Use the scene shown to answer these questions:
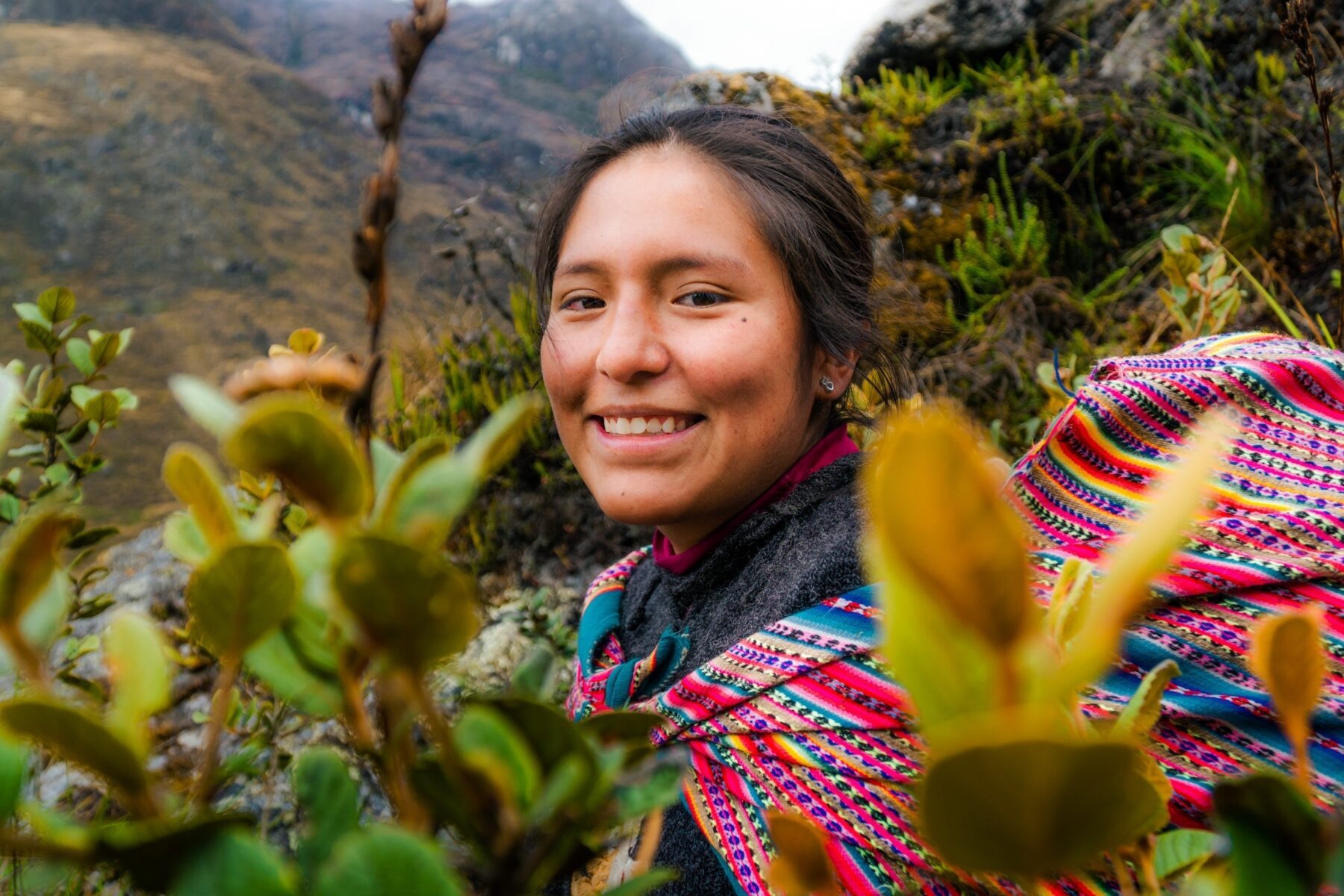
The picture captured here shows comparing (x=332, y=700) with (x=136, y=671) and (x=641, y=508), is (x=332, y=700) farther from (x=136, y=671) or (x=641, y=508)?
(x=641, y=508)

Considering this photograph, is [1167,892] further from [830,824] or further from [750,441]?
[750,441]

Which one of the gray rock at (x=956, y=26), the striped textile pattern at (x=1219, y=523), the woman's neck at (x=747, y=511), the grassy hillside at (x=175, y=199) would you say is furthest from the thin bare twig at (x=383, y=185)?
the grassy hillside at (x=175, y=199)

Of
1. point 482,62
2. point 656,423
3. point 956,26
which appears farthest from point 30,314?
point 482,62

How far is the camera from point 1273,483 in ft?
2.25

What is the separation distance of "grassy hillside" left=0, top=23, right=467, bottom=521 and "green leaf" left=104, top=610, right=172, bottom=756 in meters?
4.61

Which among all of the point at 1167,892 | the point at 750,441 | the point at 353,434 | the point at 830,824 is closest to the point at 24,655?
the point at 353,434

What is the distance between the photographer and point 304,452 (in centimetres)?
15

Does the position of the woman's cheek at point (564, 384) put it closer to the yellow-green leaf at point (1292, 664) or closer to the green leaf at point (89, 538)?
the green leaf at point (89, 538)

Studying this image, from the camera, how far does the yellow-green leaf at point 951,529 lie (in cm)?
11

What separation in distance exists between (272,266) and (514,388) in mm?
6248

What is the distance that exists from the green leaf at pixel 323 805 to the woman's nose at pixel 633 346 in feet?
2.31

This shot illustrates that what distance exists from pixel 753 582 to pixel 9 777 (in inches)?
31.8

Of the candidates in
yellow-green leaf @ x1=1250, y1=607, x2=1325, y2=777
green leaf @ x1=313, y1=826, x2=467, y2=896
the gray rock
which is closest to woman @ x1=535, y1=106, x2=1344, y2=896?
yellow-green leaf @ x1=1250, y1=607, x2=1325, y2=777

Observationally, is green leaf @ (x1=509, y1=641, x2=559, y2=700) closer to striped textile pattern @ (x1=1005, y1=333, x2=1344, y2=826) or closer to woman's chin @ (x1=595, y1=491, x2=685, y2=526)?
striped textile pattern @ (x1=1005, y1=333, x2=1344, y2=826)
